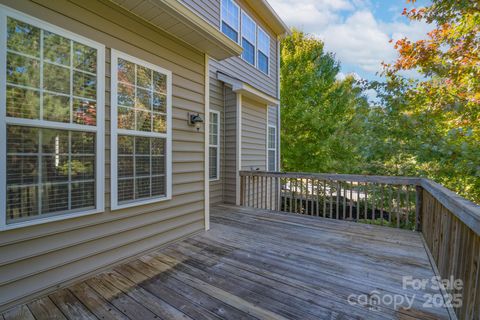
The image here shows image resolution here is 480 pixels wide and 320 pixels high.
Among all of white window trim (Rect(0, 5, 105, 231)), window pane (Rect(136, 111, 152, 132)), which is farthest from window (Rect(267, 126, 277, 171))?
white window trim (Rect(0, 5, 105, 231))

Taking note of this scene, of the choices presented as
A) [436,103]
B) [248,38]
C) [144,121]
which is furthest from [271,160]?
[144,121]

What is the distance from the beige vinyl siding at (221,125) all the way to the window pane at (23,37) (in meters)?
3.75

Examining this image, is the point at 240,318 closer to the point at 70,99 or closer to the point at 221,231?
the point at 221,231

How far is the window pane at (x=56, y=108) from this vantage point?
1990 mm

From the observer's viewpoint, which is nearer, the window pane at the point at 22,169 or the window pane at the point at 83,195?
the window pane at the point at 22,169

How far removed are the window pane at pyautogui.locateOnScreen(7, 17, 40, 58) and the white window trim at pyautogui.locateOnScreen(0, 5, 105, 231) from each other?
0.03 metres

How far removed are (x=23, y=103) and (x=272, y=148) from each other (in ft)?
22.4

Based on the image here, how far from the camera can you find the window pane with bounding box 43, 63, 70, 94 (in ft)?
6.53

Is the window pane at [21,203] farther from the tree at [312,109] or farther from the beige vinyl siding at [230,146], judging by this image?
the tree at [312,109]

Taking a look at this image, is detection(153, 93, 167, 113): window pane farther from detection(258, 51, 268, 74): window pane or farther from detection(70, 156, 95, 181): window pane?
detection(258, 51, 268, 74): window pane

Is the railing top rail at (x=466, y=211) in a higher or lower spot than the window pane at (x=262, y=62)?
lower

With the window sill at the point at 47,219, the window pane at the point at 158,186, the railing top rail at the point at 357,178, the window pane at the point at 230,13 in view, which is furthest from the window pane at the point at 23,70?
the window pane at the point at 230,13

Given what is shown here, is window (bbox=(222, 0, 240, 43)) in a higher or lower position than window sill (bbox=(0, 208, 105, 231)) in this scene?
higher

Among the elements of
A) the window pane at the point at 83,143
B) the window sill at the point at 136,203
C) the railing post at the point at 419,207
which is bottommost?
the railing post at the point at 419,207
